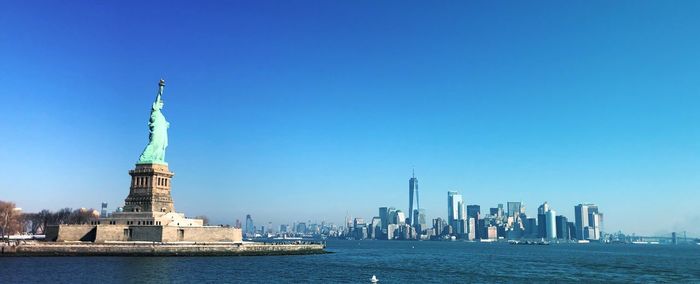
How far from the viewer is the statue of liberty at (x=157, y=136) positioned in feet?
328

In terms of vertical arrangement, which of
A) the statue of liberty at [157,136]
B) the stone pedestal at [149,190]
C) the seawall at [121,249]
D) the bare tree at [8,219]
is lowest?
the seawall at [121,249]

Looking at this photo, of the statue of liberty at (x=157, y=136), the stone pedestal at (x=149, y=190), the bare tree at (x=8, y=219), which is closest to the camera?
the stone pedestal at (x=149, y=190)

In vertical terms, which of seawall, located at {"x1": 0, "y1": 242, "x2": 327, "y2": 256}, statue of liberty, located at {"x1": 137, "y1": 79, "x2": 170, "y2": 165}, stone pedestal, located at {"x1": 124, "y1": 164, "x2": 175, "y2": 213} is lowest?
seawall, located at {"x1": 0, "y1": 242, "x2": 327, "y2": 256}

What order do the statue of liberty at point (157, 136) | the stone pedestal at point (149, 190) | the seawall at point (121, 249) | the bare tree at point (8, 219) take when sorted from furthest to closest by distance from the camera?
the bare tree at point (8, 219) → the statue of liberty at point (157, 136) → the stone pedestal at point (149, 190) → the seawall at point (121, 249)

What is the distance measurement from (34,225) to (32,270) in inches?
4188

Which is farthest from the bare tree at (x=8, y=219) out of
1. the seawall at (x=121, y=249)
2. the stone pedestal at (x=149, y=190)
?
the seawall at (x=121, y=249)

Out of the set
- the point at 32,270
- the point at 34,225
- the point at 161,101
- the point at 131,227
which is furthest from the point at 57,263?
the point at 34,225

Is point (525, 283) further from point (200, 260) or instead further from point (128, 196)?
point (128, 196)

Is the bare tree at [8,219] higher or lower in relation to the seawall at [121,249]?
higher

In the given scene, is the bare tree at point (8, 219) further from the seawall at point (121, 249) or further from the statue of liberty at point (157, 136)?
the seawall at point (121, 249)

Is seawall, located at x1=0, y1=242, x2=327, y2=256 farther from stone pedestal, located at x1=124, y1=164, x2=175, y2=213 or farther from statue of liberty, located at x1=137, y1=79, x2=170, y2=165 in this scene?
statue of liberty, located at x1=137, y1=79, x2=170, y2=165

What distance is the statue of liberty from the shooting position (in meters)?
99.9

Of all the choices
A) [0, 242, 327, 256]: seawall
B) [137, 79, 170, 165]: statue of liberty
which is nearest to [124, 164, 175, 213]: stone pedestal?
[137, 79, 170, 165]: statue of liberty

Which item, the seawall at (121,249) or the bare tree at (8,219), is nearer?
the seawall at (121,249)
